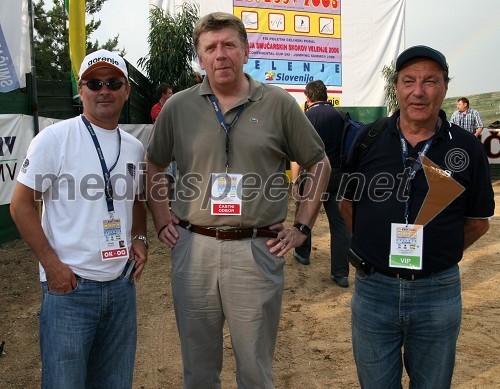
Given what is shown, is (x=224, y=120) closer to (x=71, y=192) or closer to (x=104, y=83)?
(x=104, y=83)

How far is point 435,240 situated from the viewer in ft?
7.04

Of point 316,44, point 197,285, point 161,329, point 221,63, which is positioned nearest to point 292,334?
point 161,329

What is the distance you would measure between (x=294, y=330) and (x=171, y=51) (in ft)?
24.0

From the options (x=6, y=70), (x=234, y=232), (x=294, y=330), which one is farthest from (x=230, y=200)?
(x=6, y=70)

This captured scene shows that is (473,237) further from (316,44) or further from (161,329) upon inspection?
(316,44)

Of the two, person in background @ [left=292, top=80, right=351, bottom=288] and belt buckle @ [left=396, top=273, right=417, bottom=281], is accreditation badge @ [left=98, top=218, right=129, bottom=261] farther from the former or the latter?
person in background @ [left=292, top=80, right=351, bottom=288]

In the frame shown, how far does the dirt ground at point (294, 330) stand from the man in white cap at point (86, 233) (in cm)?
139

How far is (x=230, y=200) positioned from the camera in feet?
7.82

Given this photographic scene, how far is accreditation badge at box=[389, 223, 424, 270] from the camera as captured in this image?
213 centimetres

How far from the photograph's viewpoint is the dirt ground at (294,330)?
3.52m

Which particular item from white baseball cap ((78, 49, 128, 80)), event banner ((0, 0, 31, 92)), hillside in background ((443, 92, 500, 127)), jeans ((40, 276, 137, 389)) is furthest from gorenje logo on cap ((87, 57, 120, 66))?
hillside in background ((443, 92, 500, 127))

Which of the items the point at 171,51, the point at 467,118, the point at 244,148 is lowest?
the point at 244,148

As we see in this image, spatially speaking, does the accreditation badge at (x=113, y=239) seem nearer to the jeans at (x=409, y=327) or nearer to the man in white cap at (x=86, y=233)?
the man in white cap at (x=86, y=233)

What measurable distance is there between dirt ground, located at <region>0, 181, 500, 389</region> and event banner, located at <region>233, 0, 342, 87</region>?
6973 millimetres
